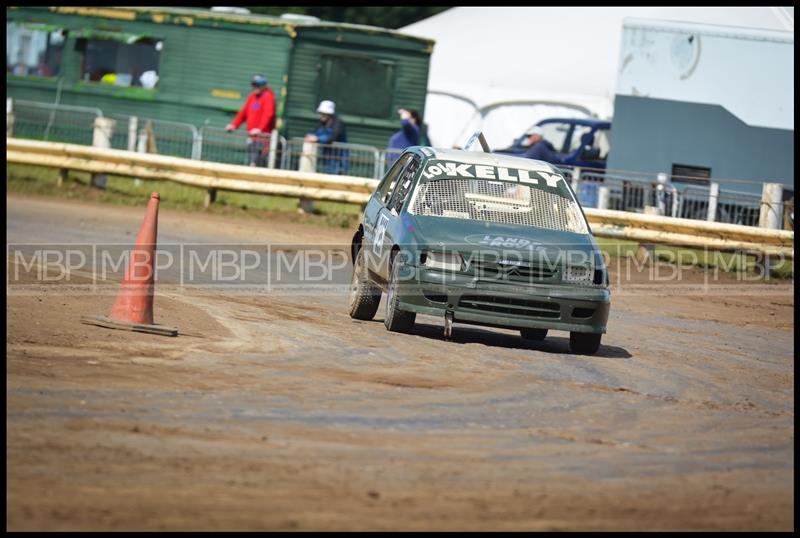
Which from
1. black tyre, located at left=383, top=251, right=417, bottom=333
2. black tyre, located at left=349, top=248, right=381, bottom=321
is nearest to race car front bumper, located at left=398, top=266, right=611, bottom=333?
black tyre, located at left=383, top=251, right=417, bottom=333

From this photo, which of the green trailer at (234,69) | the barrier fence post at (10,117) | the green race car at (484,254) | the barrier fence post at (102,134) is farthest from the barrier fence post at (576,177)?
the barrier fence post at (10,117)

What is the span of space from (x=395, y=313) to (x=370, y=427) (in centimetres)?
390

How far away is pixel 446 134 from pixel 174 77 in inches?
319

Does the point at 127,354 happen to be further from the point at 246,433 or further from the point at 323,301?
the point at 323,301

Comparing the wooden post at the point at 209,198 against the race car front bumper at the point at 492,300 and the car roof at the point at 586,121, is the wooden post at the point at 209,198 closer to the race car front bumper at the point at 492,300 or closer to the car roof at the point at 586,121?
the car roof at the point at 586,121

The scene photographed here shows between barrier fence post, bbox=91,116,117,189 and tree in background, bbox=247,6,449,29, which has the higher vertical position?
tree in background, bbox=247,6,449,29

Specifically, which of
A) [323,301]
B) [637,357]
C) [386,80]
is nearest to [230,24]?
[386,80]

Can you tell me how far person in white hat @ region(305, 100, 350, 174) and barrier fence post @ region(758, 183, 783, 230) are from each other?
7274 mm

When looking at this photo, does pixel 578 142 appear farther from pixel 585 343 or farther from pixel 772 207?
pixel 585 343

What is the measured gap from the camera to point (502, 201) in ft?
39.9

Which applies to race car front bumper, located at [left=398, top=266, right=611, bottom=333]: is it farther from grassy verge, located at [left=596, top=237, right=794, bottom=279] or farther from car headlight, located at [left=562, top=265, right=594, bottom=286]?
grassy verge, located at [left=596, top=237, right=794, bottom=279]

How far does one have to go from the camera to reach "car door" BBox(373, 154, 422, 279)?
11.6 metres

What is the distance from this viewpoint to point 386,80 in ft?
93.4

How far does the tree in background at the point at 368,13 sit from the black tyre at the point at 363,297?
44.3 m
